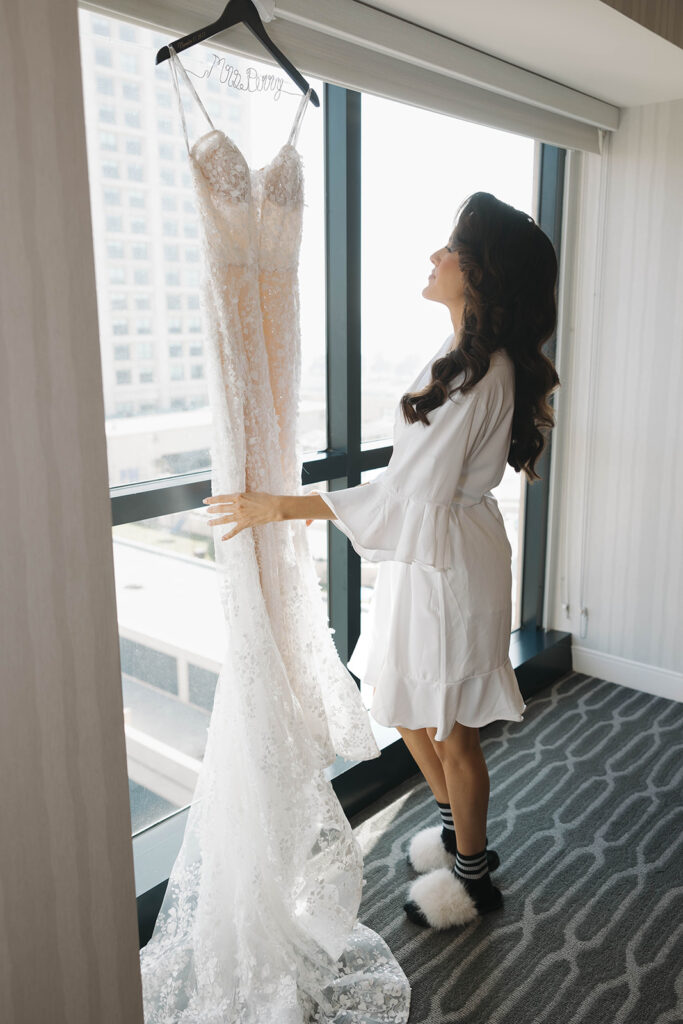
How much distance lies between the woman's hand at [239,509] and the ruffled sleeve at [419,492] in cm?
19

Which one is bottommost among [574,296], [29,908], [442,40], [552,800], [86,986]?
[552,800]

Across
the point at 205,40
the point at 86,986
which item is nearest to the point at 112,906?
the point at 86,986

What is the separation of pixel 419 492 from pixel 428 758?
0.79 metres

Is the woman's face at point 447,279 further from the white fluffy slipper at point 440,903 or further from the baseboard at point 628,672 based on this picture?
the baseboard at point 628,672

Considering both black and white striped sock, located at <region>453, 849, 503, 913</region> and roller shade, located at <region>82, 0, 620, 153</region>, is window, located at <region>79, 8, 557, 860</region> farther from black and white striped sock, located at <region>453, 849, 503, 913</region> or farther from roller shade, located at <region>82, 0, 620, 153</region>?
black and white striped sock, located at <region>453, 849, 503, 913</region>

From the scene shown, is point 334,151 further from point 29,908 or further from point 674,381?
point 29,908

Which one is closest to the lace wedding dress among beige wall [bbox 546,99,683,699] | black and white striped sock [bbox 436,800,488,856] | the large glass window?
black and white striped sock [bbox 436,800,488,856]

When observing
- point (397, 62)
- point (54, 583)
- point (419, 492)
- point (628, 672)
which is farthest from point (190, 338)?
point (628, 672)

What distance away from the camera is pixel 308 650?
5.76 ft

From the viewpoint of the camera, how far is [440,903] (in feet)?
6.42

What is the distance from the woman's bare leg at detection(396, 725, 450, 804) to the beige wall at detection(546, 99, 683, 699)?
4.38ft

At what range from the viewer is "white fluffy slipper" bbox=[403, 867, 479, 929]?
1.95 m

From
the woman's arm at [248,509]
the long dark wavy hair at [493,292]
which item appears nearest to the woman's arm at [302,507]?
the woman's arm at [248,509]

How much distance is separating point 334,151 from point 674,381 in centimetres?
150
